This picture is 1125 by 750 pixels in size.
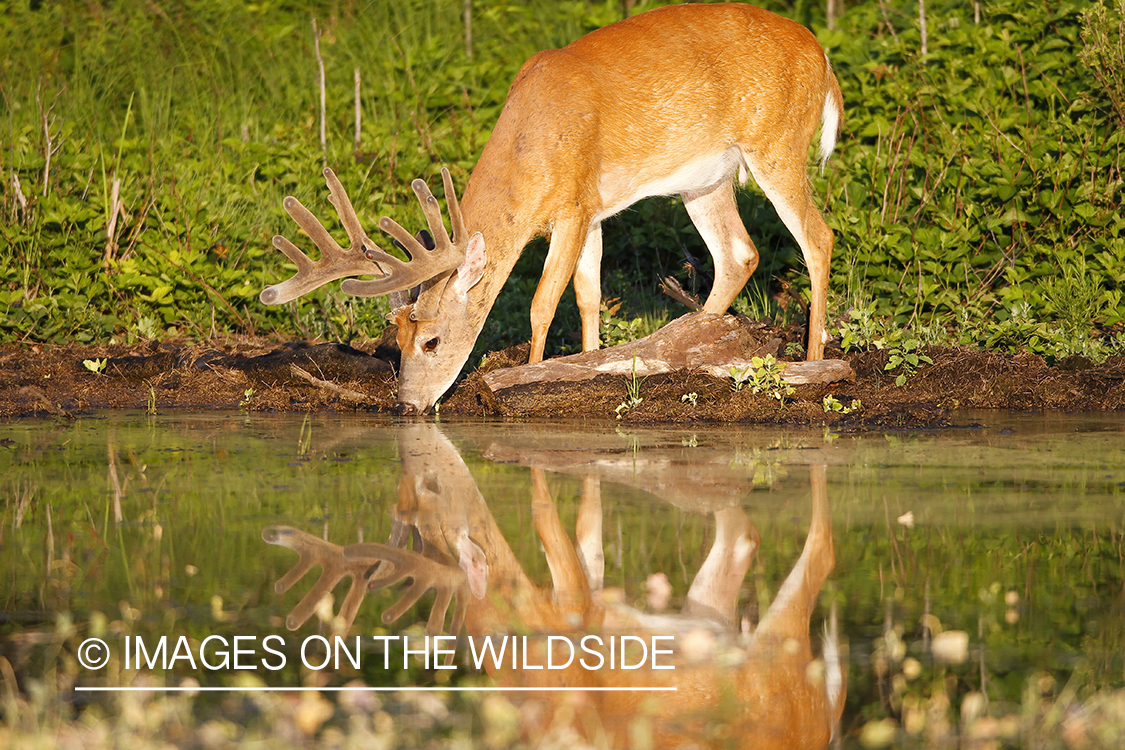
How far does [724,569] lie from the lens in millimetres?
3740

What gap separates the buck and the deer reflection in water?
286 cm

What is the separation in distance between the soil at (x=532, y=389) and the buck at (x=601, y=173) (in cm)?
47

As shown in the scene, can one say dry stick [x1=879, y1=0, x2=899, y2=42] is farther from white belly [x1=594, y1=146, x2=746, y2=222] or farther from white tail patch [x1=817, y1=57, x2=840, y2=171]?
white belly [x1=594, y1=146, x2=746, y2=222]

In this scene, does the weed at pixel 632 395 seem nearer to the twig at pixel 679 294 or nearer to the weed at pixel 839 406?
the weed at pixel 839 406

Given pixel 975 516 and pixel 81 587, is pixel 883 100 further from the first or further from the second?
pixel 81 587

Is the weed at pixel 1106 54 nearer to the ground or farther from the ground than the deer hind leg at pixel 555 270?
farther from the ground

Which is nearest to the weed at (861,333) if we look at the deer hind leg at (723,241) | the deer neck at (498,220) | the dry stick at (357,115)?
the deer hind leg at (723,241)

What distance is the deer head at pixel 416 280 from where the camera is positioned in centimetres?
709

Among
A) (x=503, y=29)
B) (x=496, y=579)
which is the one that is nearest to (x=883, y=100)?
(x=503, y=29)

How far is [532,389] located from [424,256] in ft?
3.22

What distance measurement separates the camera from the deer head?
7.09m

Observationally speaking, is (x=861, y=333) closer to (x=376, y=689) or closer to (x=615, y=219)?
(x=615, y=219)

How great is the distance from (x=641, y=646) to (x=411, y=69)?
9.99m

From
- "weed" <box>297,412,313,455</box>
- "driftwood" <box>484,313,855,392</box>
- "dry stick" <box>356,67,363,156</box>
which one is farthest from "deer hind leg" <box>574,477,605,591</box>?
"dry stick" <box>356,67,363,156</box>
